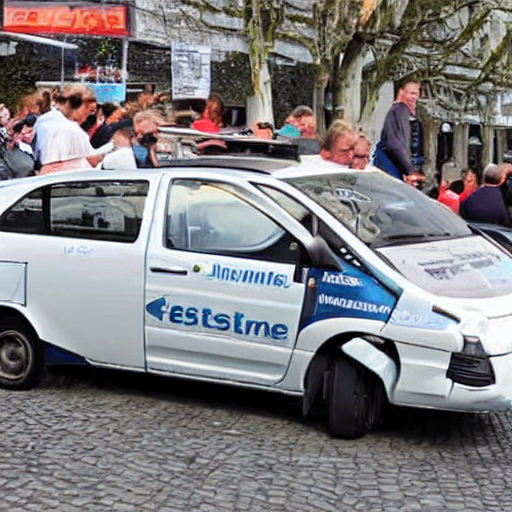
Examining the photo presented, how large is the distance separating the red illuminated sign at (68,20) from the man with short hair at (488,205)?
8.25 m

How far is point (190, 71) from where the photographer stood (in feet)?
55.6

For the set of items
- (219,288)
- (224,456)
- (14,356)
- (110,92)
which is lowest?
(224,456)

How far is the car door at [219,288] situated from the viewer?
657cm

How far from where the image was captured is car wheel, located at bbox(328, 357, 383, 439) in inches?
251

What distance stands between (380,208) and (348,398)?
4.26ft

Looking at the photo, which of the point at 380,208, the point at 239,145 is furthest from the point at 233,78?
the point at 380,208

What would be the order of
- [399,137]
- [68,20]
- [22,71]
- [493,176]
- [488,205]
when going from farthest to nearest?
[22,71], [68,20], [493,176], [488,205], [399,137]

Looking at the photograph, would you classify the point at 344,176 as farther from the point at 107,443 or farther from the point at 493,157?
the point at 493,157

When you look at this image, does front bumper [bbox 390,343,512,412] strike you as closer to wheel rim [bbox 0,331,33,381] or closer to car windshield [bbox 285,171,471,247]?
car windshield [bbox 285,171,471,247]

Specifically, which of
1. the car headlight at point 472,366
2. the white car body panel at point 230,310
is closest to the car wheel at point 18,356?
the white car body panel at point 230,310

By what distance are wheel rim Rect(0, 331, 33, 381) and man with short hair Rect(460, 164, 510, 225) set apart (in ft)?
21.0

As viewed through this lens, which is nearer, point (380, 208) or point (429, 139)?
point (380, 208)

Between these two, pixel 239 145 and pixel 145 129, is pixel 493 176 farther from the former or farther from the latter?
pixel 239 145

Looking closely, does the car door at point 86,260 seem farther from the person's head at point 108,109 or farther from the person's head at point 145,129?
Answer: the person's head at point 108,109
